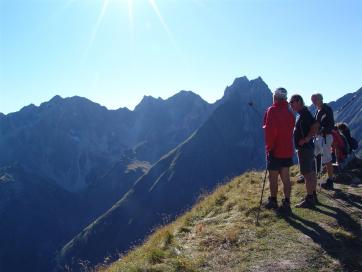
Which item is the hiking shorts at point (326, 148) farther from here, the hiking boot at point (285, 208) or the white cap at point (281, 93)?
the white cap at point (281, 93)

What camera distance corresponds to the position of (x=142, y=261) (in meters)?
9.57

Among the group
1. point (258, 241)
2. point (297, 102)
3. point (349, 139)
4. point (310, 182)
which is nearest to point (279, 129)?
point (297, 102)

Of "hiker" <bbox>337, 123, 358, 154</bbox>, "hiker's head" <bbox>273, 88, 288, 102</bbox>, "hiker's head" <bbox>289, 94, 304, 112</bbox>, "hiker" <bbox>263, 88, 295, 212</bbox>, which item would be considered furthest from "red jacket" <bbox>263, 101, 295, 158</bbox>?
"hiker" <bbox>337, 123, 358, 154</bbox>

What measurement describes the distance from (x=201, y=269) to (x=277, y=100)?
5.83 meters

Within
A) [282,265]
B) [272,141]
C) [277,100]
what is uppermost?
[277,100]

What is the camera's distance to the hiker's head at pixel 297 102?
44.7 ft

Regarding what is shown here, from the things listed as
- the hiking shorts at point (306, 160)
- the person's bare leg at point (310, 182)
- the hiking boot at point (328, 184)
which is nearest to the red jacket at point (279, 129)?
the hiking shorts at point (306, 160)

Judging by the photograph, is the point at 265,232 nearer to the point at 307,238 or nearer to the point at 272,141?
the point at 307,238

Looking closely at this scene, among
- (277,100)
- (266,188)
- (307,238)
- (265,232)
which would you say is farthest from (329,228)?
(266,188)

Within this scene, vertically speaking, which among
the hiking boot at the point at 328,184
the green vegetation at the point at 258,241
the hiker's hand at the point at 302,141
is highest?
the hiker's hand at the point at 302,141

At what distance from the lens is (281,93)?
41.3ft

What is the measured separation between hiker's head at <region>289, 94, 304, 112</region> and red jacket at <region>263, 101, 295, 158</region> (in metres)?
1.11

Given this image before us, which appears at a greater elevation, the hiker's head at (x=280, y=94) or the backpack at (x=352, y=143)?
the hiker's head at (x=280, y=94)

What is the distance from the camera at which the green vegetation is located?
9234 mm
